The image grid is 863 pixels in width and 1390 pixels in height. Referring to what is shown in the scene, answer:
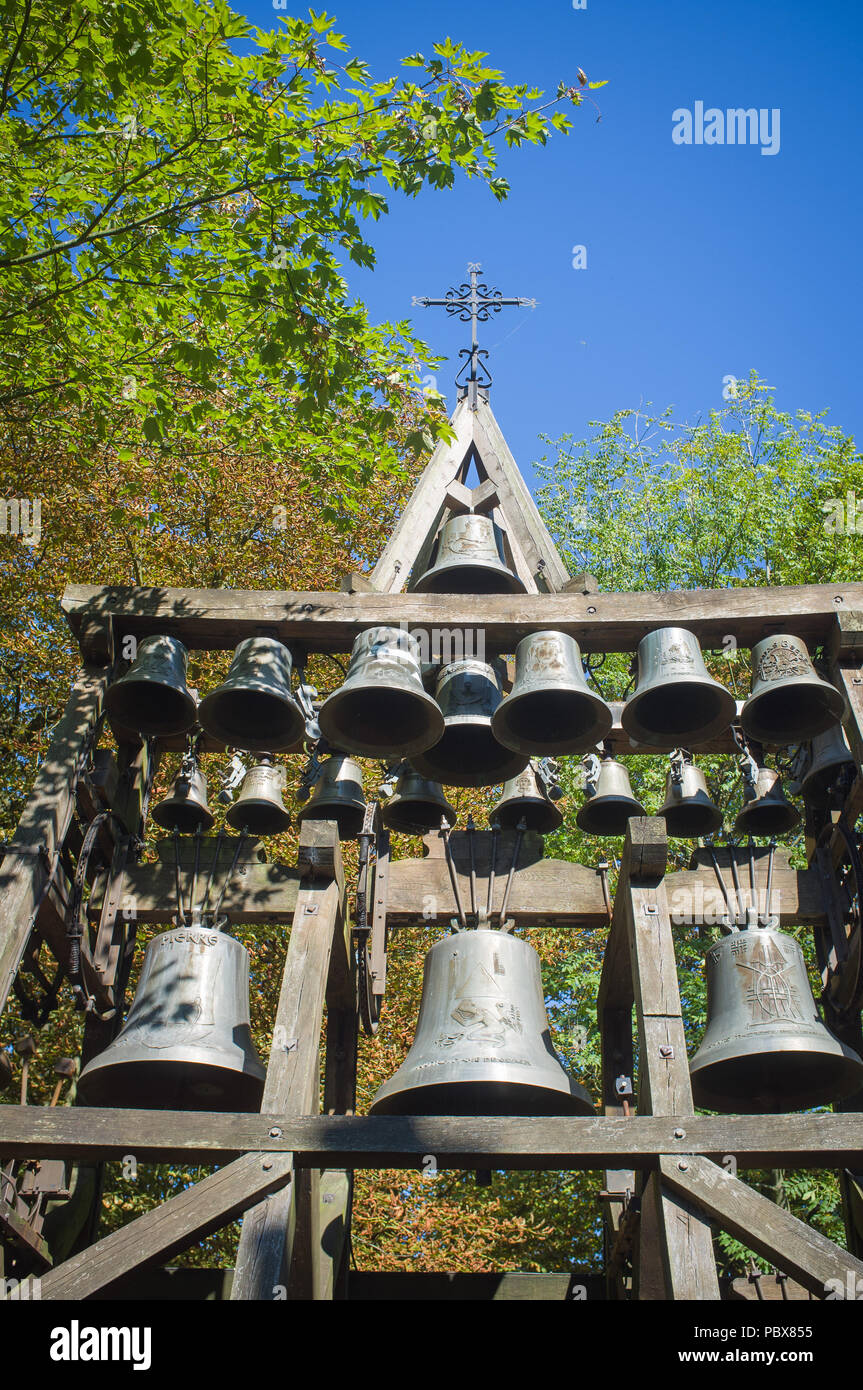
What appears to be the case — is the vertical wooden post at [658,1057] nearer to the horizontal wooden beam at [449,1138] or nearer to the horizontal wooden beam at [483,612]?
the horizontal wooden beam at [449,1138]

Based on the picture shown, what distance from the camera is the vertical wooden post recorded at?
4.18m

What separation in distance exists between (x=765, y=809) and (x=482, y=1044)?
283 centimetres

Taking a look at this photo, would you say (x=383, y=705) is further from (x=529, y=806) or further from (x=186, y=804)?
(x=186, y=804)

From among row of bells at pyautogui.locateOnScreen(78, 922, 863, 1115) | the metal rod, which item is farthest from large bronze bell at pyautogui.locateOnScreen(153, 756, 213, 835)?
the metal rod

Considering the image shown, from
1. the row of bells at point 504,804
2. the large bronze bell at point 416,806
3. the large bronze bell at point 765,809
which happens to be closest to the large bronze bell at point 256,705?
the row of bells at point 504,804

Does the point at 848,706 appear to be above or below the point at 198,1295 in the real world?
above

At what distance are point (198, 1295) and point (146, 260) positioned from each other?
273 inches

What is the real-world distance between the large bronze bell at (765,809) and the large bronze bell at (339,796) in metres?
2.48

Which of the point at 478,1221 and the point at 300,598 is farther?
the point at 478,1221

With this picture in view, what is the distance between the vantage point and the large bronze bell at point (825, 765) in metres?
6.67

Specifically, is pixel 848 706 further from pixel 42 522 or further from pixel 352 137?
pixel 42 522

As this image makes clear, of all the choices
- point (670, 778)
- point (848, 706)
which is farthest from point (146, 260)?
point (848, 706)

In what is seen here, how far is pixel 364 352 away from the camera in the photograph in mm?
8180

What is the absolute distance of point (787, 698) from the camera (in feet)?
21.5
